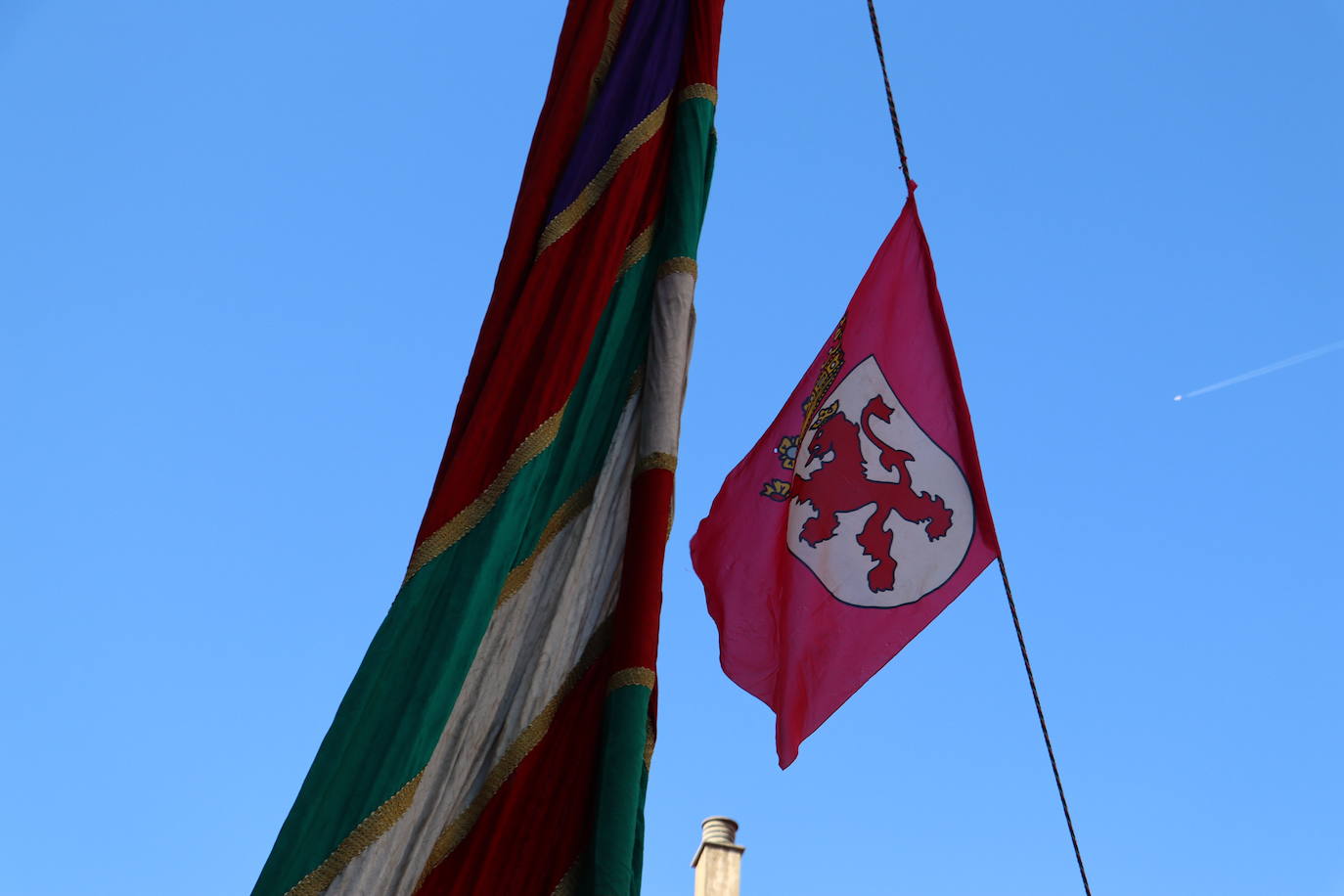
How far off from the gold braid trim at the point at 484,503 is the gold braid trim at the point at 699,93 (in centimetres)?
111

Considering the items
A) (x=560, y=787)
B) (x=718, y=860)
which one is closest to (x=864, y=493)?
(x=560, y=787)

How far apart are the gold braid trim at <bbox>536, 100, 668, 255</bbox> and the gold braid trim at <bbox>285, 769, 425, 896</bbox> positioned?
145cm

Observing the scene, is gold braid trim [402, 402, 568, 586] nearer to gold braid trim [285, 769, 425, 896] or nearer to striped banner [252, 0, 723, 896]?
striped banner [252, 0, 723, 896]

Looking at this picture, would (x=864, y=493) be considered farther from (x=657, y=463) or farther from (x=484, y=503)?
(x=484, y=503)

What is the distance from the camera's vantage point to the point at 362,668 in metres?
2.62

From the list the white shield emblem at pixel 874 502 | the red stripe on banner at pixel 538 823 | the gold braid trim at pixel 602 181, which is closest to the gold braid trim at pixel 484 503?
the red stripe on banner at pixel 538 823

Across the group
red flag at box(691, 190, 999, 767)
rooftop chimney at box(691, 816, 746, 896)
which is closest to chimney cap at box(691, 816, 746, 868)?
rooftop chimney at box(691, 816, 746, 896)

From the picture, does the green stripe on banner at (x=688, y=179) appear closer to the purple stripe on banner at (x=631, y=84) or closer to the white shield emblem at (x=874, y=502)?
the purple stripe on banner at (x=631, y=84)

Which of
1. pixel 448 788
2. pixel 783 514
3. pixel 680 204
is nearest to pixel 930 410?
pixel 783 514

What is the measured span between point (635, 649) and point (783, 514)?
1619 millimetres

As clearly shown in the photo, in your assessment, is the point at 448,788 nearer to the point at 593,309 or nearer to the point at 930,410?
the point at 593,309

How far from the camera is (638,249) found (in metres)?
3.43

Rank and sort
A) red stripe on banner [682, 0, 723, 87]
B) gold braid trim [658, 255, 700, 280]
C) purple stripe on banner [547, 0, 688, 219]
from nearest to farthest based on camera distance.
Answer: gold braid trim [658, 255, 700, 280] → purple stripe on banner [547, 0, 688, 219] → red stripe on banner [682, 0, 723, 87]

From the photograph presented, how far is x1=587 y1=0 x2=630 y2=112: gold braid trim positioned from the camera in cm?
382
